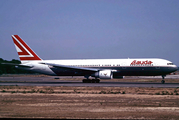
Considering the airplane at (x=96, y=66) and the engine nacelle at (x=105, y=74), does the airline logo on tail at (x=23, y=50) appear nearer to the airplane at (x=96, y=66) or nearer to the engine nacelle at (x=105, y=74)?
the airplane at (x=96, y=66)

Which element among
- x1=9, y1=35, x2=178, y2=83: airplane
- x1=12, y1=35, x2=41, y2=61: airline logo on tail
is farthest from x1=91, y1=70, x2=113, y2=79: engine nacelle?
x1=12, y1=35, x2=41, y2=61: airline logo on tail

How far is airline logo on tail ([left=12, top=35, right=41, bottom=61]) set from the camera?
43875 mm

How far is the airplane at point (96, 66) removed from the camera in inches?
1533

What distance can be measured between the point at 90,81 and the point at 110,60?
5524 millimetres

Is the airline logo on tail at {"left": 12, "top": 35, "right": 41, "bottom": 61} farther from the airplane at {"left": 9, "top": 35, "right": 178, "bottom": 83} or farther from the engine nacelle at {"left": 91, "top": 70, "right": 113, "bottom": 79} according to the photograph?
the engine nacelle at {"left": 91, "top": 70, "right": 113, "bottom": 79}

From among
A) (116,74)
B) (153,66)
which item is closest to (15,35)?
(116,74)

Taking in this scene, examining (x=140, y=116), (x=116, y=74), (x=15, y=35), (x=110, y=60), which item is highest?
(x=15, y=35)

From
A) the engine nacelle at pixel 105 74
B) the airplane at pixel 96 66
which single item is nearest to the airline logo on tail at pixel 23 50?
the airplane at pixel 96 66

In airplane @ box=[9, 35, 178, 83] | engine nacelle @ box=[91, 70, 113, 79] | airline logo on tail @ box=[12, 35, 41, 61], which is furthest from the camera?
airline logo on tail @ box=[12, 35, 41, 61]

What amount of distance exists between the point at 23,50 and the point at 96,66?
1513 cm

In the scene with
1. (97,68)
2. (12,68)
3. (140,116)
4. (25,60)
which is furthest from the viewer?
(12,68)

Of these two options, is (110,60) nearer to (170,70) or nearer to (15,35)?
(170,70)

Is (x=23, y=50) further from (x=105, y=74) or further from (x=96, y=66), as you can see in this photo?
(x=105, y=74)

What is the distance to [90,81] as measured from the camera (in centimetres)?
4097
